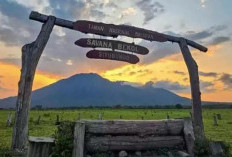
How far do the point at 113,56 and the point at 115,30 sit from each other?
4.07ft

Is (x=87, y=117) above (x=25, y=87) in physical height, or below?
above

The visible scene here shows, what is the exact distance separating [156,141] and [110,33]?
6153mm

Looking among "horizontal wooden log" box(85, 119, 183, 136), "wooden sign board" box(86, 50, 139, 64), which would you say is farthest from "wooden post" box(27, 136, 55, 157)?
"wooden sign board" box(86, 50, 139, 64)

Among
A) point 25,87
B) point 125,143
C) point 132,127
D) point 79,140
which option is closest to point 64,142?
point 79,140

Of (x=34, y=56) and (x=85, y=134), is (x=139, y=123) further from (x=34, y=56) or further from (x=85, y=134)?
(x=34, y=56)

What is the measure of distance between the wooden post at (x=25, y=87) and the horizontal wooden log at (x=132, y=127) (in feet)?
10.7

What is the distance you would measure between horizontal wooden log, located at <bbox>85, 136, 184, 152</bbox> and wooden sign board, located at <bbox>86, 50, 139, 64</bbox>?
5.04m

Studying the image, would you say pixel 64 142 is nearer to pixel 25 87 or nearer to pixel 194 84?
pixel 25 87

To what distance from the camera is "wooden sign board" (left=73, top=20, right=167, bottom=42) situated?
14042 millimetres

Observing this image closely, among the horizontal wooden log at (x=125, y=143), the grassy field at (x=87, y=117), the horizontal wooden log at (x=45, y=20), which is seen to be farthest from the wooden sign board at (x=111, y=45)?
the grassy field at (x=87, y=117)

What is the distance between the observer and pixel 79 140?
953 cm

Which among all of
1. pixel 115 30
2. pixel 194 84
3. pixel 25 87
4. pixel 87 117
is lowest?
pixel 25 87

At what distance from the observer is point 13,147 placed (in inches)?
463

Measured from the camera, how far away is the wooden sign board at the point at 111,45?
13844mm
